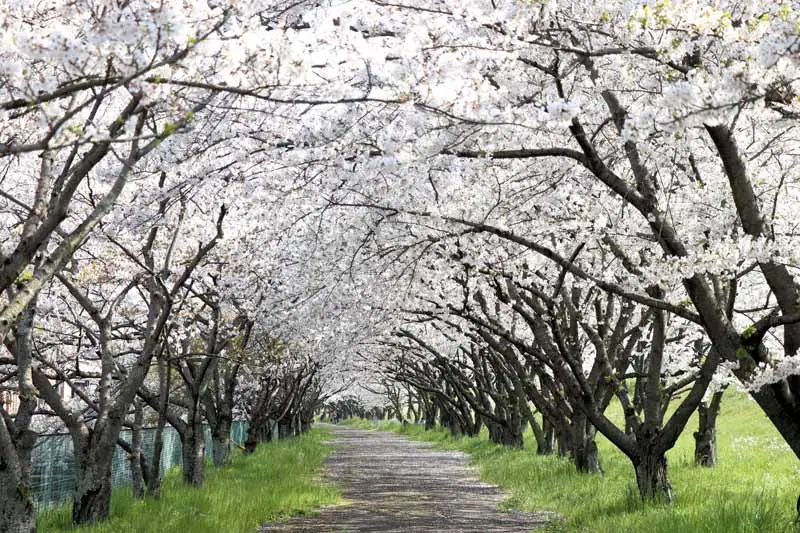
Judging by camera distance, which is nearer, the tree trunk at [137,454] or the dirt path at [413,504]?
the dirt path at [413,504]

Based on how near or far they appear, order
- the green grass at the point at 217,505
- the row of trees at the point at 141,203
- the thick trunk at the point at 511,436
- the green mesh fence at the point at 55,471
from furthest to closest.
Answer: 1. the thick trunk at the point at 511,436
2. the green mesh fence at the point at 55,471
3. the green grass at the point at 217,505
4. the row of trees at the point at 141,203

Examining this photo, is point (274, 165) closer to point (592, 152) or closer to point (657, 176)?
point (592, 152)

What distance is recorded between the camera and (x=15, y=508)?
789 centimetres

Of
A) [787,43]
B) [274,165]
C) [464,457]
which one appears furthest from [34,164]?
[464,457]

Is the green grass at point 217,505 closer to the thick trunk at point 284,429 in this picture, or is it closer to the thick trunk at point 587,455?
the thick trunk at point 587,455

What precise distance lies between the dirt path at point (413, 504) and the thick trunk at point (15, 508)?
162 inches

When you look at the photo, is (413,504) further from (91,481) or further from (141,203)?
(141,203)

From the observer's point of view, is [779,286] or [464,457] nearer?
[779,286]

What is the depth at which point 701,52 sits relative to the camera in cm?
670

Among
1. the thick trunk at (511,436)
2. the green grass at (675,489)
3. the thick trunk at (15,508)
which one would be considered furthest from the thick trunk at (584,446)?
the thick trunk at (15,508)

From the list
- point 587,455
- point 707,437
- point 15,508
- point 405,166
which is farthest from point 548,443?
point 15,508

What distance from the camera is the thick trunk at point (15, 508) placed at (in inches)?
307

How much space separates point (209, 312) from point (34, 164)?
665cm

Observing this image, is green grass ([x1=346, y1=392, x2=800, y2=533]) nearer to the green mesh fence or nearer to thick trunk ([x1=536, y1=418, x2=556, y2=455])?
thick trunk ([x1=536, y1=418, x2=556, y2=455])
